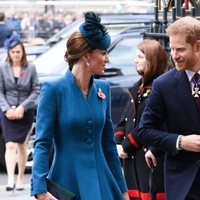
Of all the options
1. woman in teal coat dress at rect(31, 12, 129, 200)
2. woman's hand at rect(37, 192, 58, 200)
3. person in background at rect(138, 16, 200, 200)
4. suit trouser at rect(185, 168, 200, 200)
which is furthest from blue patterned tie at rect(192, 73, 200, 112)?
woman's hand at rect(37, 192, 58, 200)

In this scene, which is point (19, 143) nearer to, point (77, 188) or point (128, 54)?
point (128, 54)

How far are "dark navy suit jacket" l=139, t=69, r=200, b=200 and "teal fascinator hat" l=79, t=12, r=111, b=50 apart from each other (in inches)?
15.7

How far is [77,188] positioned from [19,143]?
517 centimetres

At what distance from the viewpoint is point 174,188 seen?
4770 mm

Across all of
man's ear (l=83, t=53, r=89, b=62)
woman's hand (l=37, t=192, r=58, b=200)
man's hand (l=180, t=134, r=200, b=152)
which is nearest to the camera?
man's hand (l=180, t=134, r=200, b=152)

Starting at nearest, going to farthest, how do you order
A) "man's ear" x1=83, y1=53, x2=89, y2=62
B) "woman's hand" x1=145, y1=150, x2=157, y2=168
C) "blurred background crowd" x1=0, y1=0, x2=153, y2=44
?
"man's ear" x1=83, y1=53, x2=89, y2=62
"woman's hand" x1=145, y1=150, x2=157, y2=168
"blurred background crowd" x1=0, y1=0, x2=153, y2=44

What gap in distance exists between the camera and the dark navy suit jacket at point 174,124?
4684 mm

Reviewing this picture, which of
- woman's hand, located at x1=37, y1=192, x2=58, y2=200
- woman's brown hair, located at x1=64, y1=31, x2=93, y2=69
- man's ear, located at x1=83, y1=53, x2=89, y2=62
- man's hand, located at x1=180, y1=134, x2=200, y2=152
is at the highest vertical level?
woman's brown hair, located at x1=64, y1=31, x2=93, y2=69

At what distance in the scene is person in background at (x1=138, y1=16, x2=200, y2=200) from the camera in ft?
15.1

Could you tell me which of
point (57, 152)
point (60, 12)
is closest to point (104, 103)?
point (57, 152)

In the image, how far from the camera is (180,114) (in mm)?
4691

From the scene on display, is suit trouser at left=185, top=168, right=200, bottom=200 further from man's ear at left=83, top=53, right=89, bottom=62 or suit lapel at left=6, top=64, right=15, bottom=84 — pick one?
suit lapel at left=6, top=64, right=15, bottom=84

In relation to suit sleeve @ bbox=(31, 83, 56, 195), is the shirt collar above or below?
above

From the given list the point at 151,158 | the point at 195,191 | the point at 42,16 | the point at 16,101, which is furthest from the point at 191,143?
the point at 42,16
